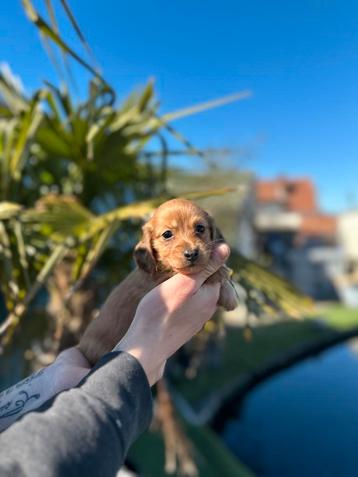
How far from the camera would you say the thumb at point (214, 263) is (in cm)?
111

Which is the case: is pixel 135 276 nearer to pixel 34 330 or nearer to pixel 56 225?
pixel 56 225

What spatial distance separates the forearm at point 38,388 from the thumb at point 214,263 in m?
0.39

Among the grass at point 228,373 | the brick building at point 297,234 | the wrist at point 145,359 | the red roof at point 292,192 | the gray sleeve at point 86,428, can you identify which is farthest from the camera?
the red roof at point 292,192

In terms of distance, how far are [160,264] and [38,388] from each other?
46cm

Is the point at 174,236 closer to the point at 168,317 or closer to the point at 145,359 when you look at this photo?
the point at 168,317

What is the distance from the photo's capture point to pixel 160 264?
48.3 inches

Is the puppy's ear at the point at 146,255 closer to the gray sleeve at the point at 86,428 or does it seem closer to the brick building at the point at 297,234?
the gray sleeve at the point at 86,428

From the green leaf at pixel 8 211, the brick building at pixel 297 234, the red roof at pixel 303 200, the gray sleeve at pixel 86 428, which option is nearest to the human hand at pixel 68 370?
the gray sleeve at pixel 86 428

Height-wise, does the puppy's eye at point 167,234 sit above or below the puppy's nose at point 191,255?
above

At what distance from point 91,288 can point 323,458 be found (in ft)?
34.6

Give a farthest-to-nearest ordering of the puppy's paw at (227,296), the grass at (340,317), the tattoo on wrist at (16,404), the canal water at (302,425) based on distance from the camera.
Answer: the grass at (340,317) < the canal water at (302,425) < the puppy's paw at (227,296) < the tattoo on wrist at (16,404)

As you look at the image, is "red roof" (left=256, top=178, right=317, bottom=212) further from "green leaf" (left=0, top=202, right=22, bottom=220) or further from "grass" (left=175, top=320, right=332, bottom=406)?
"green leaf" (left=0, top=202, right=22, bottom=220)

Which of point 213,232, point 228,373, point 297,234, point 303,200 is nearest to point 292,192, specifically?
point 303,200

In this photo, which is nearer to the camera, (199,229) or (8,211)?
(199,229)
